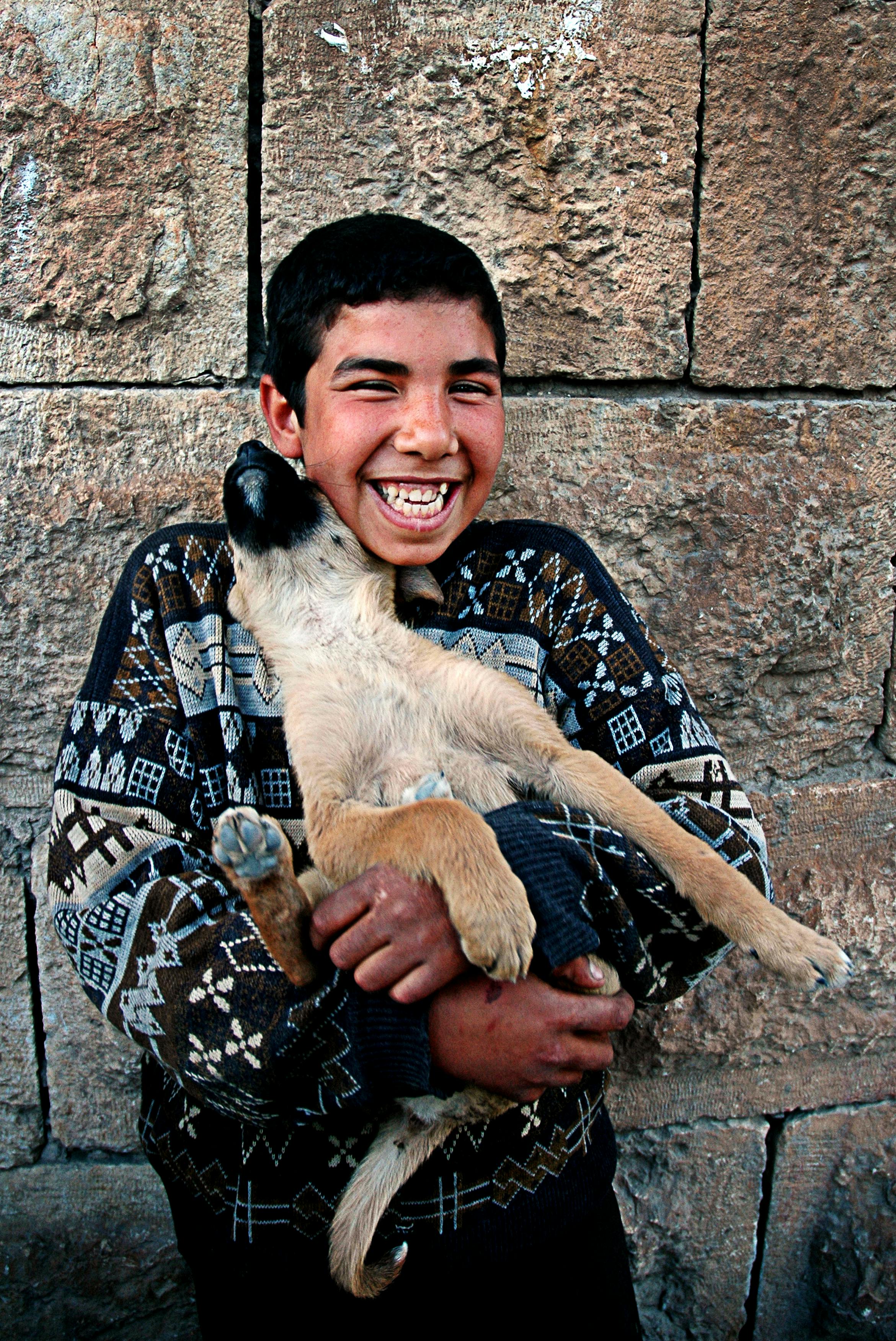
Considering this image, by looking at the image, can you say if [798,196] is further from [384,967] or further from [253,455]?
[384,967]

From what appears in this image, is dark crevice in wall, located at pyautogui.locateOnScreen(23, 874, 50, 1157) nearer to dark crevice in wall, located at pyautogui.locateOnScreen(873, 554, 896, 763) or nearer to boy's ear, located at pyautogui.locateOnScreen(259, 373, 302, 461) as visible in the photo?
boy's ear, located at pyautogui.locateOnScreen(259, 373, 302, 461)

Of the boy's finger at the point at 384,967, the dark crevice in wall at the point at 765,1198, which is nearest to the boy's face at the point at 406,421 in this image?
the boy's finger at the point at 384,967

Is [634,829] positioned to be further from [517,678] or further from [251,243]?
[251,243]

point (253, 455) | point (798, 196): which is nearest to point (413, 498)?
point (253, 455)

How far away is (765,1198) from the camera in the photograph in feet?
9.01

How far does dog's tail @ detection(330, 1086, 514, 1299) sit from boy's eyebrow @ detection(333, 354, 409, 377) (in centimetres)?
139

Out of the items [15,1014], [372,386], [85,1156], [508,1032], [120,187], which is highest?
[120,187]

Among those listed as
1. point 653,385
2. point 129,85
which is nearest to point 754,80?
point 653,385

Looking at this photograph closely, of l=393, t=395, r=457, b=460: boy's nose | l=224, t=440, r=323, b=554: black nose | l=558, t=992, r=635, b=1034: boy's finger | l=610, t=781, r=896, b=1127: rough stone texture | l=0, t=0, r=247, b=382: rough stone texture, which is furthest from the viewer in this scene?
l=610, t=781, r=896, b=1127: rough stone texture

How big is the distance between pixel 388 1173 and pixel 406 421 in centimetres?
144

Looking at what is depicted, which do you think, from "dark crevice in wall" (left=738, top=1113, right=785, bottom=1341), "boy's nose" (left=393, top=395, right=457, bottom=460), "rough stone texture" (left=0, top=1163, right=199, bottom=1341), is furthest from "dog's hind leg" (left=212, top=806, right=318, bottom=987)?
"dark crevice in wall" (left=738, top=1113, right=785, bottom=1341)

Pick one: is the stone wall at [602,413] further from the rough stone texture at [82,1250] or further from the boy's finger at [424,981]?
the boy's finger at [424,981]

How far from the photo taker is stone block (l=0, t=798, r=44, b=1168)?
8.06ft

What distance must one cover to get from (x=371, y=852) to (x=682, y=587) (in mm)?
1395
